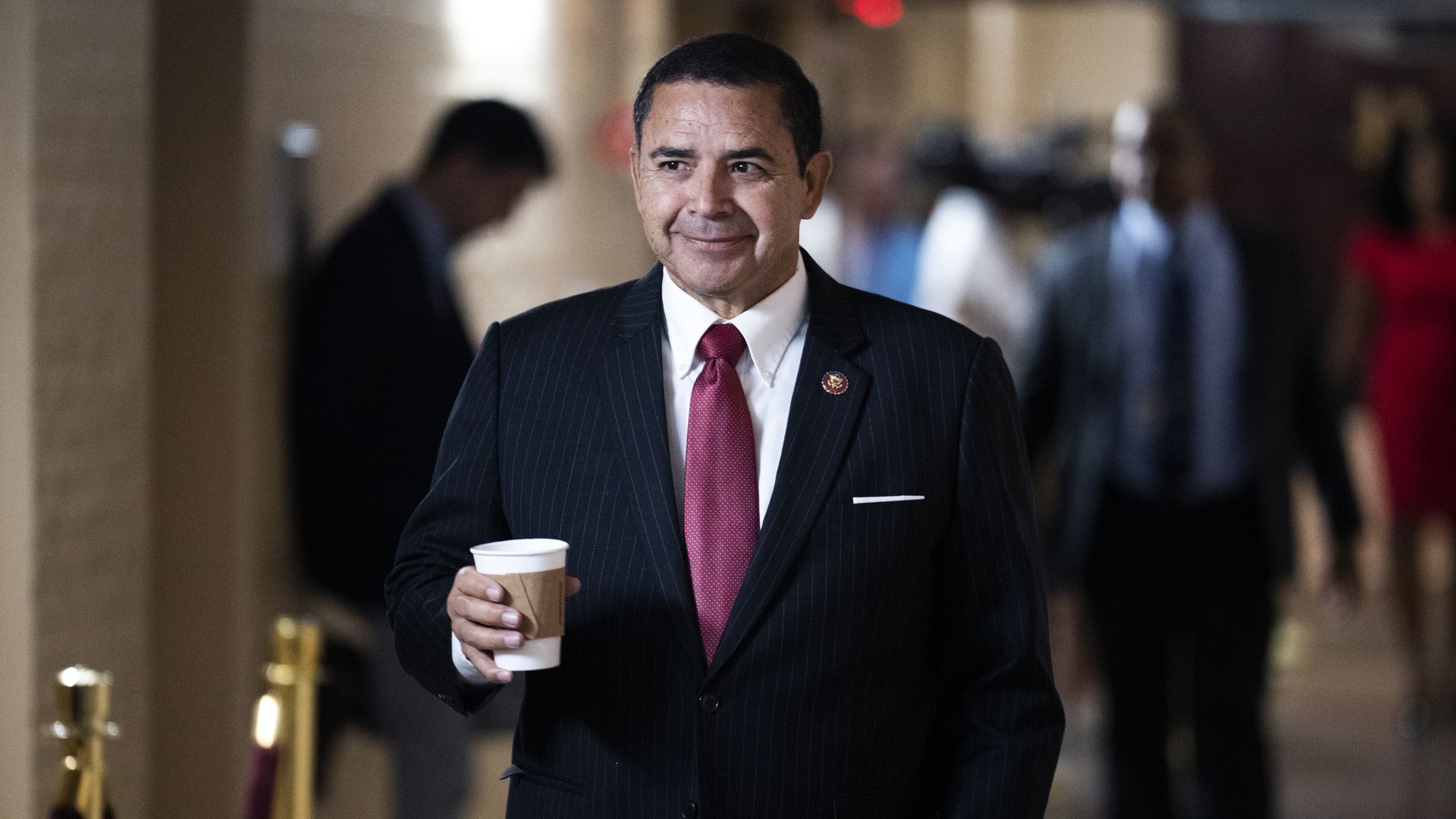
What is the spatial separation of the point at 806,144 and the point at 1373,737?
4761 millimetres

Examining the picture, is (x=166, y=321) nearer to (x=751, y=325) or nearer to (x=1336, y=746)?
(x=751, y=325)

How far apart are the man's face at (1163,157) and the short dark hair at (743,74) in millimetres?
2371

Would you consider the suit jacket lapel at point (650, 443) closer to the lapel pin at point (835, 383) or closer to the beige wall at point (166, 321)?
the lapel pin at point (835, 383)

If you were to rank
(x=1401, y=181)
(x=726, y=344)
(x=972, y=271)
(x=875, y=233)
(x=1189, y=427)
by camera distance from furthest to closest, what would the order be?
1. (x=875, y=233)
2. (x=1401, y=181)
3. (x=972, y=271)
4. (x=1189, y=427)
5. (x=726, y=344)

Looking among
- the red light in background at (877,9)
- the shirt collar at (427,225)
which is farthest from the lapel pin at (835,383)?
the red light in background at (877,9)

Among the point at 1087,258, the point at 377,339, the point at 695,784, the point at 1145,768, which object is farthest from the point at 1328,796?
the point at 695,784

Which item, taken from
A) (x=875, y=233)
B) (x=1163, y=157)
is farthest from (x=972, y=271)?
(x=1163, y=157)

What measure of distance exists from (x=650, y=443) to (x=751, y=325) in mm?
162

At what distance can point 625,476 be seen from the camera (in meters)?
1.74

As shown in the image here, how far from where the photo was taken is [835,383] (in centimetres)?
176

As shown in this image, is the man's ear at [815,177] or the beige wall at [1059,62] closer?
the man's ear at [815,177]

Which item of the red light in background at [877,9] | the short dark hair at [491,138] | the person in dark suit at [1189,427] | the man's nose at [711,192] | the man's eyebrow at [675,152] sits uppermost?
the red light in background at [877,9]

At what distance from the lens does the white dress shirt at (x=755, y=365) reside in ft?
5.81

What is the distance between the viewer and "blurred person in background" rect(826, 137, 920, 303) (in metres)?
6.64
